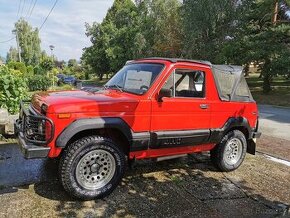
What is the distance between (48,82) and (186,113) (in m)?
20.5

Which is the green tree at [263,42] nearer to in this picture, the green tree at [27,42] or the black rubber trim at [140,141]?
the black rubber trim at [140,141]

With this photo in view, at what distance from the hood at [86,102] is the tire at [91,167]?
1.47 feet

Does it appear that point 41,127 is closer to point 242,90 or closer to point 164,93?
point 164,93

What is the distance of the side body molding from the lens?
425 cm

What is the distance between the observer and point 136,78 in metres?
5.36

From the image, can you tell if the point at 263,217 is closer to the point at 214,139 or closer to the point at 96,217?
the point at 214,139

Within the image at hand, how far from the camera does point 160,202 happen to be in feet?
15.2

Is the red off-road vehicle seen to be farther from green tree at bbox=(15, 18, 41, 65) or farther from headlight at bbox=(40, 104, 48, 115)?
green tree at bbox=(15, 18, 41, 65)

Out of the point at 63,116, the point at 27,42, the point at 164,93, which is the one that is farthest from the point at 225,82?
the point at 27,42

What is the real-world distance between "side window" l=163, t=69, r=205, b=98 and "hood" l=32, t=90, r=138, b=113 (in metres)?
0.72

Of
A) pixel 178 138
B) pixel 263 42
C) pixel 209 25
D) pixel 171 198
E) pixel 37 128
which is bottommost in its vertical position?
pixel 171 198

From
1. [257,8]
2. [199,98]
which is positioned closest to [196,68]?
[199,98]

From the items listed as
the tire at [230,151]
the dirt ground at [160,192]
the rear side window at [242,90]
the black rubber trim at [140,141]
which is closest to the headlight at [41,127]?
the dirt ground at [160,192]

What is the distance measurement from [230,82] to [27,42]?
61403mm
